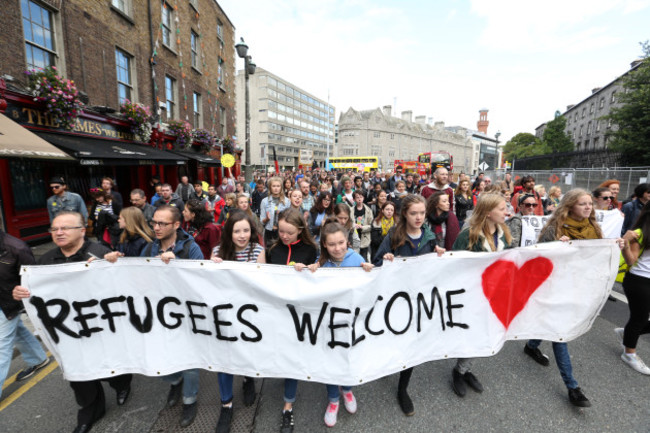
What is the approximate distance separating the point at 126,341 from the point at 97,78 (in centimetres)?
1027

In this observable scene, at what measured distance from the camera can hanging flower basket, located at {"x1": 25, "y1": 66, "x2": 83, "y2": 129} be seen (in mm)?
7016

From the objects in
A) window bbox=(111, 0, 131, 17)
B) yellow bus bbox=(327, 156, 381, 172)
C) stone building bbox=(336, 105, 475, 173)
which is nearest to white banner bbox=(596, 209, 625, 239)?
window bbox=(111, 0, 131, 17)

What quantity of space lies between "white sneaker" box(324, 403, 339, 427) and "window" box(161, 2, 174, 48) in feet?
49.9

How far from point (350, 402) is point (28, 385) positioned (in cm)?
307

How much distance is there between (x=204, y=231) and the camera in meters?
3.96

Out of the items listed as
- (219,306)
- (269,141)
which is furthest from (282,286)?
(269,141)

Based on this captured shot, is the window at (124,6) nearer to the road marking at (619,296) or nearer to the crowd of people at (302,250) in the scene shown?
the crowd of people at (302,250)

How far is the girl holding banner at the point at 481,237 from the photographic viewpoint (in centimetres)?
276

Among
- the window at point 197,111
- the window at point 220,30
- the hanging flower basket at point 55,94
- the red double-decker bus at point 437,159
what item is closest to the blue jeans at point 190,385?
the hanging flower basket at point 55,94

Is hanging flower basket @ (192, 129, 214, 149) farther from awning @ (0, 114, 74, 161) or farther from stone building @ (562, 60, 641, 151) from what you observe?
stone building @ (562, 60, 641, 151)

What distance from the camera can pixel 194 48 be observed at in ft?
50.0

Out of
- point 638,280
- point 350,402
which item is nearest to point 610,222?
point 638,280

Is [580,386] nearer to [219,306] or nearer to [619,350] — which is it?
[619,350]

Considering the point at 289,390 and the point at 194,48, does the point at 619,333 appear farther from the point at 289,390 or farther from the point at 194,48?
the point at 194,48
